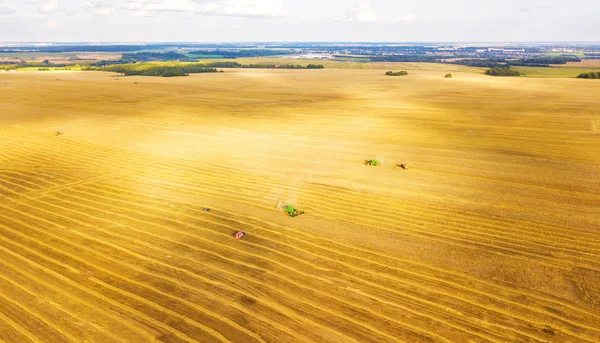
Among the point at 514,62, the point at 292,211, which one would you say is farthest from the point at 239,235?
the point at 514,62

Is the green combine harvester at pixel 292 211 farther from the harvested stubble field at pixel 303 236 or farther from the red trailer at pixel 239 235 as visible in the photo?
the red trailer at pixel 239 235

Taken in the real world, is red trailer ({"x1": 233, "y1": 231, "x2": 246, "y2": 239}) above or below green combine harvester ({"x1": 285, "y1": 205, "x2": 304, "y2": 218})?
below

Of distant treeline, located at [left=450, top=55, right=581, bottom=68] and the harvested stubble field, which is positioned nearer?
the harvested stubble field

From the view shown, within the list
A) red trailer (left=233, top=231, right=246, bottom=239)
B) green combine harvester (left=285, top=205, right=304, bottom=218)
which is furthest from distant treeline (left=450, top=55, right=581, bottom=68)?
red trailer (left=233, top=231, right=246, bottom=239)

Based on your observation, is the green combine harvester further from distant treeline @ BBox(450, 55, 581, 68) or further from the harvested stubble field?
distant treeline @ BBox(450, 55, 581, 68)

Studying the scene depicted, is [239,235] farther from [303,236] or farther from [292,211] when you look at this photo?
[292,211]

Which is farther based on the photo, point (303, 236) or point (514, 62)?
point (514, 62)

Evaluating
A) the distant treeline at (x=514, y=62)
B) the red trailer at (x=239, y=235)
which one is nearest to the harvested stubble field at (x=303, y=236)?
the red trailer at (x=239, y=235)

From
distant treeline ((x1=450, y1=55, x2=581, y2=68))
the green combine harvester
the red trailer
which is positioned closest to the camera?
the red trailer
